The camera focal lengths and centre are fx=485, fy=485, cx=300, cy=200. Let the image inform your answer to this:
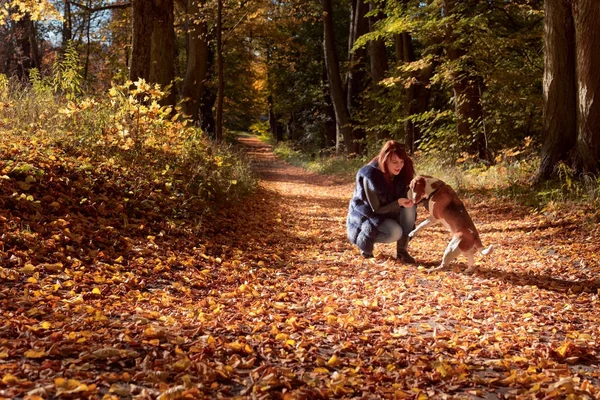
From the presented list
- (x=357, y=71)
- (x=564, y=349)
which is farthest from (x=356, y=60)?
(x=564, y=349)

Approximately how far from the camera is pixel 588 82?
762 centimetres

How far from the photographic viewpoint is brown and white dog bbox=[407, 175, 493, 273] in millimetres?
4879

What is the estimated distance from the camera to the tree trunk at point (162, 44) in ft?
30.9

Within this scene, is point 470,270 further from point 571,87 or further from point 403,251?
point 571,87

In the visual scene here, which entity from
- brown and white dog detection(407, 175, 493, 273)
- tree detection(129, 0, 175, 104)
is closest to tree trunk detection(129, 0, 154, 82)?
tree detection(129, 0, 175, 104)

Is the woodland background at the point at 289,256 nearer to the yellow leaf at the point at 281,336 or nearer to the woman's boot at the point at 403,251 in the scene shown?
the yellow leaf at the point at 281,336

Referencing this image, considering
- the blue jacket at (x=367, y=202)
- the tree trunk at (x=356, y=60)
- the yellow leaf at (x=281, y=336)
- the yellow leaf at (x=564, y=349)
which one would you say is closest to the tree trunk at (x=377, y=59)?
the tree trunk at (x=356, y=60)

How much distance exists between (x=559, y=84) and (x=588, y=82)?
71 cm

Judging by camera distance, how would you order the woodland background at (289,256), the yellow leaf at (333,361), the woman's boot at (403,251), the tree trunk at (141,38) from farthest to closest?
1. the tree trunk at (141,38)
2. the woman's boot at (403,251)
3. the yellow leaf at (333,361)
4. the woodland background at (289,256)

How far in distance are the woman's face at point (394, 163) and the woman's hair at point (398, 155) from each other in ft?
0.08

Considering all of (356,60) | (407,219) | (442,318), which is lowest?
(442,318)

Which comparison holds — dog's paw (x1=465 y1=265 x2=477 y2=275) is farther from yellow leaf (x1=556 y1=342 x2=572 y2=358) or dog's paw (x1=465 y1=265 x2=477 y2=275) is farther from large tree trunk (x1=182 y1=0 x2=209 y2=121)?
large tree trunk (x1=182 y1=0 x2=209 y2=121)

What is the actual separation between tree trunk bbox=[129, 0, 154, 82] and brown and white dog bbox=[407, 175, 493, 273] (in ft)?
21.0

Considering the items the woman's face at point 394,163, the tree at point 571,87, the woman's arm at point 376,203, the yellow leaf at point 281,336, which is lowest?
the yellow leaf at point 281,336
